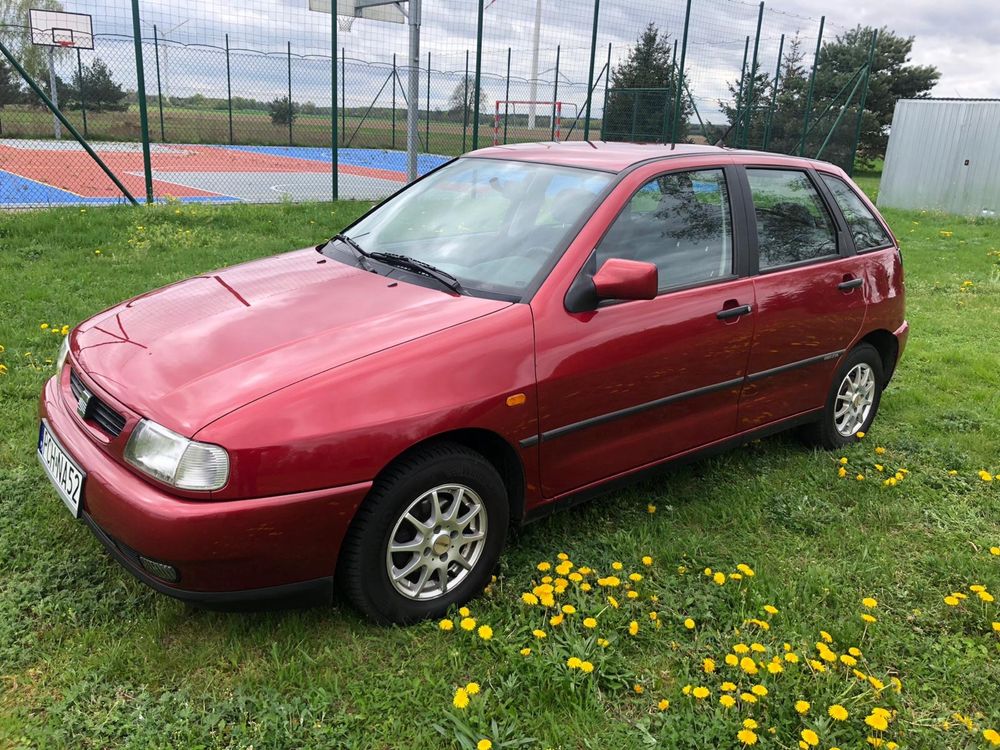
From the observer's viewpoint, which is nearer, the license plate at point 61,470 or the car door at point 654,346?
the license plate at point 61,470

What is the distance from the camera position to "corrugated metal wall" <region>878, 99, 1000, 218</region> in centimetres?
1544

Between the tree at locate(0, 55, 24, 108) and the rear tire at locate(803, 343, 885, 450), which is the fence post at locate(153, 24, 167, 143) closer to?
the tree at locate(0, 55, 24, 108)

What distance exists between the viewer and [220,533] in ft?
7.18

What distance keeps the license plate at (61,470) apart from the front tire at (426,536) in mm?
872

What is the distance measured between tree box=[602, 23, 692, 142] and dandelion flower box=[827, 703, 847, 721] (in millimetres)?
14878

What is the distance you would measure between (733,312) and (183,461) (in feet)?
7.58

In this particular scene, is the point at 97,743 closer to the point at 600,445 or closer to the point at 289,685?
the point at 289,685

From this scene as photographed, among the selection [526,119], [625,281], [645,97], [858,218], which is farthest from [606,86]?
[625,281]

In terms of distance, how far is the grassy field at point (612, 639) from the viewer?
2.27 metres

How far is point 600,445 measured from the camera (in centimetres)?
305

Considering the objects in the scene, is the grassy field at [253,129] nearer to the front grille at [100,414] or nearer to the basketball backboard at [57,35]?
the basketball backboard at [57,35]

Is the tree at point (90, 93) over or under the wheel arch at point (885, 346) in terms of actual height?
over

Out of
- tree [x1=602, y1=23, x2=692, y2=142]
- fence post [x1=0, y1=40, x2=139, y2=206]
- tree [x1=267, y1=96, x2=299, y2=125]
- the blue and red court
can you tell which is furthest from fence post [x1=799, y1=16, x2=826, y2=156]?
fence post [x1=0, y1=40, x2=139, y2=206]

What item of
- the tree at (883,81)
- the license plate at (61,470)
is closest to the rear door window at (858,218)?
the license plate at (61,470)
